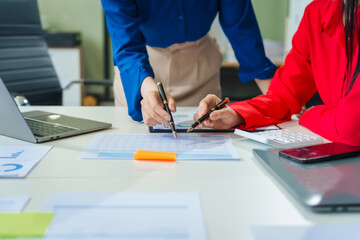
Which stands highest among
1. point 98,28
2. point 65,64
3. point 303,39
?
point 303,39

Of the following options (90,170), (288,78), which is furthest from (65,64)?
(90,170)

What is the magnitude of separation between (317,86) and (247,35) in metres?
0.36

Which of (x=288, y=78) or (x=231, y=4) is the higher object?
(x=231, y=4)

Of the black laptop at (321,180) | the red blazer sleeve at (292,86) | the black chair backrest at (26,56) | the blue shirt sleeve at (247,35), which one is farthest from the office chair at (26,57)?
the black laptop at (321,180)

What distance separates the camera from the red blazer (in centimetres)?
89

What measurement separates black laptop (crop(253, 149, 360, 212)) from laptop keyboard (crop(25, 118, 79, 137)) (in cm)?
49

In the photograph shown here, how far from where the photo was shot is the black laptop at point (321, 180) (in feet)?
1.70

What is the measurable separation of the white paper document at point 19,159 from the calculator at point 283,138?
0.46 metres

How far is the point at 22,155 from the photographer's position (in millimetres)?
757

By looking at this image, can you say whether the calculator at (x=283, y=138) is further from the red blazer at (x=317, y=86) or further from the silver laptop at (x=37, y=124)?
the silver laptop at (x=37, y=124)

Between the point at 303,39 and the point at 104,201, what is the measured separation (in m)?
0.82

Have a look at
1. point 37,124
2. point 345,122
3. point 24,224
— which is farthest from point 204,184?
point 37,124

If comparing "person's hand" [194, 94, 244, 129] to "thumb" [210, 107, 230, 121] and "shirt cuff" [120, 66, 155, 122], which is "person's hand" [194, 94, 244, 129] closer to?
"thumb" [210, 107, 230, 121]

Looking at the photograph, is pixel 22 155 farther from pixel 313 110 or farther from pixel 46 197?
pixel 313 110
